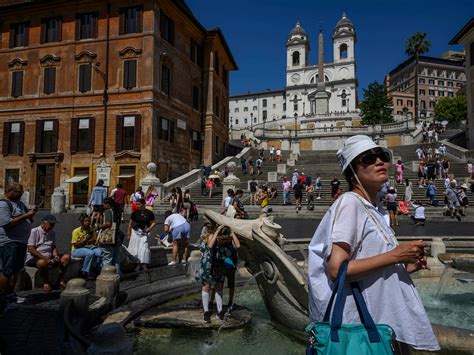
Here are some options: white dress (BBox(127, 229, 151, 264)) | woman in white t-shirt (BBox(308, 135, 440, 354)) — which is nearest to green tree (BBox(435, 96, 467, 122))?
white dress (BBox(127, 229, 151, 264))

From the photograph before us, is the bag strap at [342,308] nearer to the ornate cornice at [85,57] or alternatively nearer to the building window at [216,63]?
the ornate cornice at [85,57]

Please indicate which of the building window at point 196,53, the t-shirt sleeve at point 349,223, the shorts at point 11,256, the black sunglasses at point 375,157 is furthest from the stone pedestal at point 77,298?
the building window at point 196,53

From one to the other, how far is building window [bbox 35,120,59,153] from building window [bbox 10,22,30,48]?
654cm

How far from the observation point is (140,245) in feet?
26.3

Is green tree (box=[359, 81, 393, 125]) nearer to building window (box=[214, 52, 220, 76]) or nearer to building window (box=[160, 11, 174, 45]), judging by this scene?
building window (box=[214, 52, 220, 76])

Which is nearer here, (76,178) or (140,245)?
(140,245)

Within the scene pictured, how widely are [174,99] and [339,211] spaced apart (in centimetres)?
2812

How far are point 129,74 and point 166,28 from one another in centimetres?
455

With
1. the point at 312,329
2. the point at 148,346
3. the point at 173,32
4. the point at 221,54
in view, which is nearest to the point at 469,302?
the point at 148,346

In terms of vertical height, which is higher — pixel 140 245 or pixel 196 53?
pixel 196 53

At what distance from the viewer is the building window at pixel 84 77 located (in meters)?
27.3

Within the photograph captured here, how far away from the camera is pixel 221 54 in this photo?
121 ft

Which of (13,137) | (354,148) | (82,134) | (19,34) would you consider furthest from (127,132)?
(354,148)

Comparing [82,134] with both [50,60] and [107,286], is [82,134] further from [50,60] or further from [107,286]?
[107,286]
